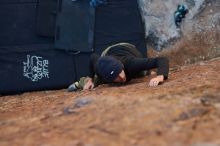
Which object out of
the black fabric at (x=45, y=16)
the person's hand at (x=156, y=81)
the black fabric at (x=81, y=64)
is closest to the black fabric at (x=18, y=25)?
the black fabric at (x=45, y=16)

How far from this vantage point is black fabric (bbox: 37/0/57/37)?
19.2 ft

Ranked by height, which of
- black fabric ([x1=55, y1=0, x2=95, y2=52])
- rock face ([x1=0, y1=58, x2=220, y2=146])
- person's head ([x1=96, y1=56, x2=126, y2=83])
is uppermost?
black fabric ([x1=55, y1=0, x2=95, y2=52])

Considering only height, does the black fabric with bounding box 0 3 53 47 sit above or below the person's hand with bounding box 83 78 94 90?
above

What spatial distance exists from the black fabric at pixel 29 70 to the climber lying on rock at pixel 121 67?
3.68 ft

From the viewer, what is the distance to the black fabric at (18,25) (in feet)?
19.1

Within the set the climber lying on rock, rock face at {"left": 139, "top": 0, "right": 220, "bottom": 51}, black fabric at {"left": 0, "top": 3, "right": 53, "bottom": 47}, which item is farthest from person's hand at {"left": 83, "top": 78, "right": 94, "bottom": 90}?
rock face at {"left": 139, "top": 0, "right": 220, "bottom": 51}

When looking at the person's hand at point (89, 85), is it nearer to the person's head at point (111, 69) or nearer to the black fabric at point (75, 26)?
the person's head at point (111, 69)

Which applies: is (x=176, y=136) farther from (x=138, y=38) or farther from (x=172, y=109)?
(x=138, y=38)

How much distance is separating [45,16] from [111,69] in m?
1.98

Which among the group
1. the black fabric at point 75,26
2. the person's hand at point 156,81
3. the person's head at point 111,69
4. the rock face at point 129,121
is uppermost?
the black fabric at point 75,26

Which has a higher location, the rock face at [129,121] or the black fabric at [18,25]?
the black fabric at [18,25]

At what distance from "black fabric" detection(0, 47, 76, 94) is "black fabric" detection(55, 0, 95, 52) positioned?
0.22 meters

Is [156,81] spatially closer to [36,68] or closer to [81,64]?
[81,64]

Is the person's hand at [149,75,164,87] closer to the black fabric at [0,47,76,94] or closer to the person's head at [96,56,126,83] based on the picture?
the person's head at [96,56,126,83]
